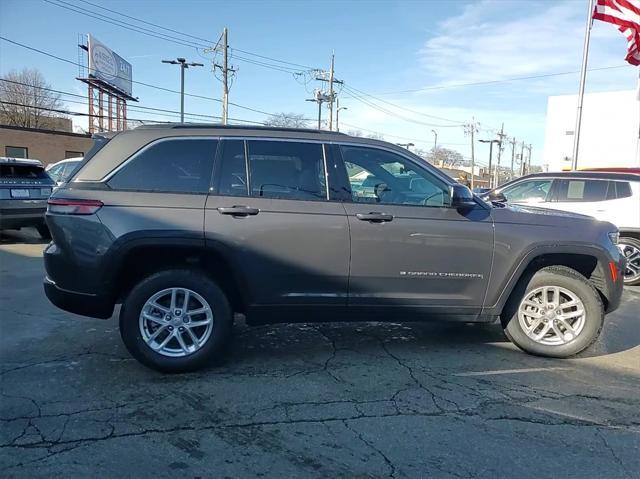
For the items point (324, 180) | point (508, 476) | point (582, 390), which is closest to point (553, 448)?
point (508, 476)

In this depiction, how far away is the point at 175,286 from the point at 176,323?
31cm

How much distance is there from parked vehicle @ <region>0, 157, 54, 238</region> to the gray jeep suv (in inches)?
271

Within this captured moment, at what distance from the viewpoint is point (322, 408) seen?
3.53 meters

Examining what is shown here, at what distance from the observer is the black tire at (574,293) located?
4.50 metres

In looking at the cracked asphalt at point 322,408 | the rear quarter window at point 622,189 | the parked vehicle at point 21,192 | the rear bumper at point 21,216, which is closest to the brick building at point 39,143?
the parked vehicle at point 21,192

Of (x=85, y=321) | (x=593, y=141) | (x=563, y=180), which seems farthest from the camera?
(x=593, y=141)

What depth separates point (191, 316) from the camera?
4078 millimetres

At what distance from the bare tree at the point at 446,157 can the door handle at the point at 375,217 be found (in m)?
95.3

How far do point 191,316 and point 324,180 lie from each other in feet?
5.20

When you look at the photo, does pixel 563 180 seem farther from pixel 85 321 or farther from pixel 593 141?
pixel 593 141

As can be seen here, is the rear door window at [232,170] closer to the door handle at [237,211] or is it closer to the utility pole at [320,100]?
the door handle at [237,211]

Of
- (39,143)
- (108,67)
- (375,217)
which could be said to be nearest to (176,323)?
(375,217)

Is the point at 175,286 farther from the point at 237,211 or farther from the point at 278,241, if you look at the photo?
the point at 278,241

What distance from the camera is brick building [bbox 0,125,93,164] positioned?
3362 centimetres
